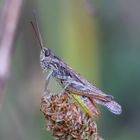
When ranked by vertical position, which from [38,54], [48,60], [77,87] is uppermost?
[38,54]

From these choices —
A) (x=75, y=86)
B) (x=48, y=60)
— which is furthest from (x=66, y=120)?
(x=48, y=60)

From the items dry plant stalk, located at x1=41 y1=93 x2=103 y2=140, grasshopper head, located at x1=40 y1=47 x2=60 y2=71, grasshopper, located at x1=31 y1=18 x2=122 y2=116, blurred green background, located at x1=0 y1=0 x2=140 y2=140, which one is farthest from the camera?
blurred green background, located at x1=0 y1=0 x2=140 y2=140

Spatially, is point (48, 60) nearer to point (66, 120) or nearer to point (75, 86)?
point (75, 86)

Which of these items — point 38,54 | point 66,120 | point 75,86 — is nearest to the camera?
point 66,120

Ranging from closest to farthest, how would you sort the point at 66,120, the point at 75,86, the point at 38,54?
the point at 66,120, the point at 75,86, the point at 38,54

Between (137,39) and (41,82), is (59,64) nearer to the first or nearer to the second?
(41,82)

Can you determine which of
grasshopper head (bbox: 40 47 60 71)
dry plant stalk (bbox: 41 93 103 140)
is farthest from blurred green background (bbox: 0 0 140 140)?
dry plant stalk (bbox: 41 93 103 140)

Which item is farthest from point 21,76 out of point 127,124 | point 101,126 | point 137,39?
point 137,39

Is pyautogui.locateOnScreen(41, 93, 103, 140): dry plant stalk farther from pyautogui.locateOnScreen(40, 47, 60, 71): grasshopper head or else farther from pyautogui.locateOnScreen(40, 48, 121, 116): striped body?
pyautogui.locateOnScreen(40, 47, 60, 71): grasshopper head
